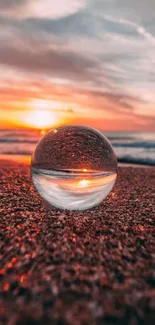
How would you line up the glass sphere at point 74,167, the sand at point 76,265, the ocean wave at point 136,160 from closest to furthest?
the sand at point 76,265 < the glass sphere at point 74,167 < the ocean wave at point 136,160

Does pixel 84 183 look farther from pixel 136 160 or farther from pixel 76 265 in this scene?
pixel 136 160

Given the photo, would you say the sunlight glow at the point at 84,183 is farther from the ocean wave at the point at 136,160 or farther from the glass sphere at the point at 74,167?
the ocean wave at the point at 136,160

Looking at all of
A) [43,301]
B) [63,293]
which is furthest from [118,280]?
[43,301]

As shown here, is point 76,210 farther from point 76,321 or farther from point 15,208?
point 76,321

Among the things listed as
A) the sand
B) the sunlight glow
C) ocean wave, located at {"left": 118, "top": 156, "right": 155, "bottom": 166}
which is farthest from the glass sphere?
ocean wave, located at {"left": 118, "top": 156, "right": 155, "bottom": 166}

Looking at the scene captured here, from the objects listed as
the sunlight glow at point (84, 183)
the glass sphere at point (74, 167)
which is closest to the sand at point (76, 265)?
the glass sphere at point (74, 167)

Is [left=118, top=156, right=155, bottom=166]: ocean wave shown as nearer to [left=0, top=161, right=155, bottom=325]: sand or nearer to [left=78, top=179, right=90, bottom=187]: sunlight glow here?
[left=0, top=161, right=155, bottom=325]: sand
